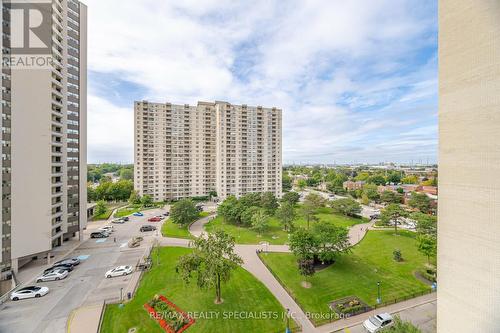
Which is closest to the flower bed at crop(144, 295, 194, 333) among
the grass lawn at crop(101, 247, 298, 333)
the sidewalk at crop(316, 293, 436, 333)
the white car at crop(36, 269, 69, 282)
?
the grass lawn at crop(101, 247, 298, 333)

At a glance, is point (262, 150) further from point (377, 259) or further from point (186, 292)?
point (186, 292)

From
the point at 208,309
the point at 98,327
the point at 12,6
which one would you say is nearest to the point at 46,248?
the point at 98,327

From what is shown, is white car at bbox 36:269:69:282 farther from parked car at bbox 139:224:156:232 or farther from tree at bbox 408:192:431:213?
tree at bbox 408:192:431:213

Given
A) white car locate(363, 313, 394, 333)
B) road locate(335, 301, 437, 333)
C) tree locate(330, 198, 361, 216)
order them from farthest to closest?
tree locate(330, 198, 361, 216) < road locate(335, 301, 437, 333) < white car locate(363, 313, 394, 333)

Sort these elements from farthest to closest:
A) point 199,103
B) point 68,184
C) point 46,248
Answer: point 199,103
point 68,184
point 46,248

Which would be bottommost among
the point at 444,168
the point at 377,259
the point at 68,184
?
the point at 377,259

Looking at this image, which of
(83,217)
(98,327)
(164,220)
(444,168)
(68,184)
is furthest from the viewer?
(164,220)

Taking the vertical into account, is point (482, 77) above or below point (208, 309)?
above
